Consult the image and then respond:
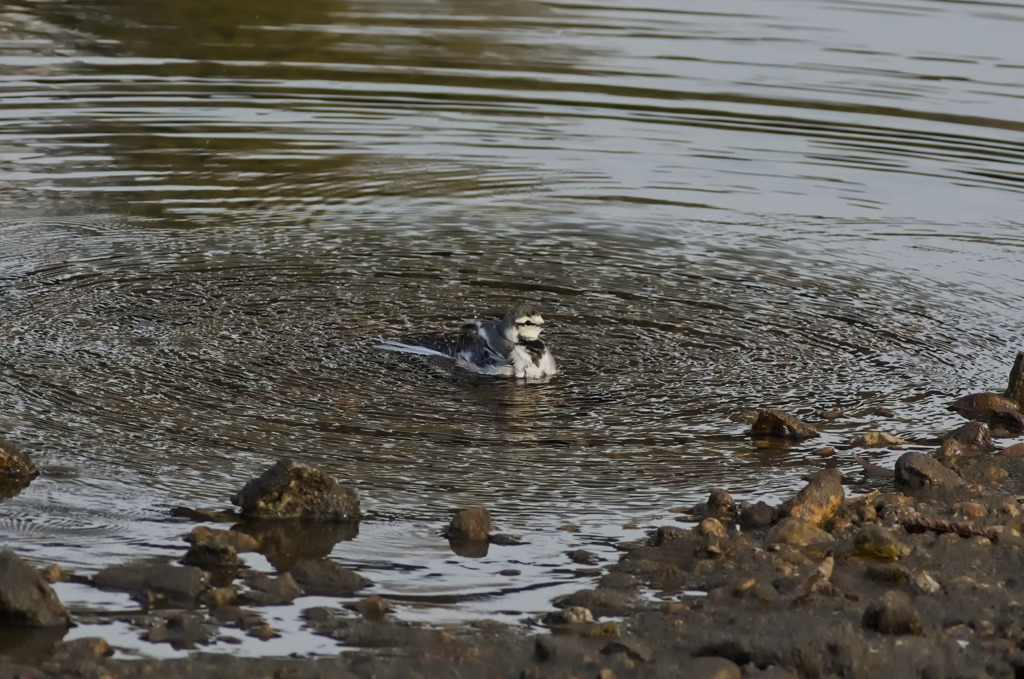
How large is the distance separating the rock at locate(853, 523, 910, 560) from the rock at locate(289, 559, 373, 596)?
7.71ft

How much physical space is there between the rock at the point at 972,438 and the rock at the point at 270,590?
4.27 meters

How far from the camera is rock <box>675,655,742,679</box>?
19.8 feet

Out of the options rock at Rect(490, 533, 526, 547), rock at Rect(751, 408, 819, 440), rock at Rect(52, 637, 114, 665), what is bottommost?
rock at Rect(490, 533, 526, 547)

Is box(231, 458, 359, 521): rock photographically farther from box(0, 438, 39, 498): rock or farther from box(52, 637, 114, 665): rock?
box(52, 637, 114, 665): rock

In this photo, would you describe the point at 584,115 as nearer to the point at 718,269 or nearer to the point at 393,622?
the point at 718,269

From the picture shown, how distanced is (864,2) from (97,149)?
13795mm

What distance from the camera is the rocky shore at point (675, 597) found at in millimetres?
6160

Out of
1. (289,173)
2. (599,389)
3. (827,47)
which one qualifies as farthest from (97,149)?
(827,47)

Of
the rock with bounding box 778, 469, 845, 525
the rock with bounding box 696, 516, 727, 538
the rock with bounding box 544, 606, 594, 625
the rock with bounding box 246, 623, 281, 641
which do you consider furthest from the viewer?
the rock with bounding box 778, 469, 845, 525

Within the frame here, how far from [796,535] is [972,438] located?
2.21 meters

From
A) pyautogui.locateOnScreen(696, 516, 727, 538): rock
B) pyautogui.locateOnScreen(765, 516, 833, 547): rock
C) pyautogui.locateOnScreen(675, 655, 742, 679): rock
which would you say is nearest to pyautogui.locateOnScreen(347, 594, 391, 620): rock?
pyautogui.locateOnScreen(675, 655, 742, 679): rock

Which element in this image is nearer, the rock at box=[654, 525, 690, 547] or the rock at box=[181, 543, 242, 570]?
the rock at box=[181, 543, 242, 570]

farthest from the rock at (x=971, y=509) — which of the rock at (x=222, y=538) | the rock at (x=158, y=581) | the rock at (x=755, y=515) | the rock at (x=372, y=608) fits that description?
the rock at (x=158, y=581)

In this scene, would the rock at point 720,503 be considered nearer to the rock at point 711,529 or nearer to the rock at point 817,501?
the rock at point 817,501
